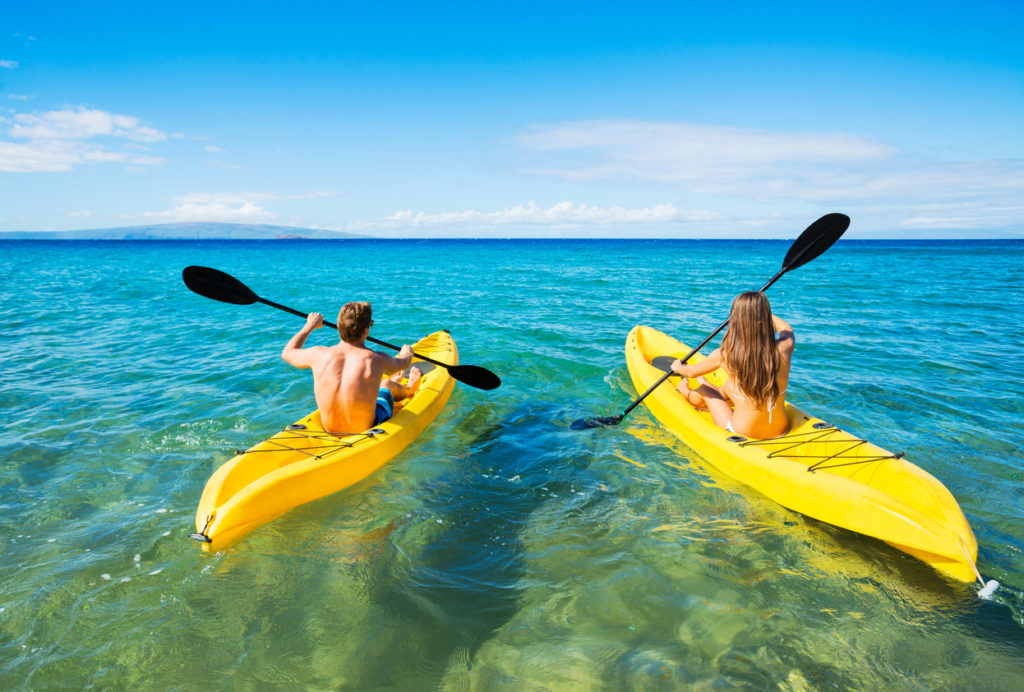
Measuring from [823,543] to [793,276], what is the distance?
76.9 ft

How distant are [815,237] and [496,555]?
5.08 metres

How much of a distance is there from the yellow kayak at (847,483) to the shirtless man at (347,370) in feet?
10.3

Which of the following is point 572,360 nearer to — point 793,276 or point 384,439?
point 384,439

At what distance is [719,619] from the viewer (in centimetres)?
310

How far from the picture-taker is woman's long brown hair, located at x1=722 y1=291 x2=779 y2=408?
428cm

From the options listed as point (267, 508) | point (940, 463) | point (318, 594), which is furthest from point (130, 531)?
point (940, 463)

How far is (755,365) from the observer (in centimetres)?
434

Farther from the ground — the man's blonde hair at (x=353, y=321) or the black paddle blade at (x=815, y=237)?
the black paddle blade at (x=815, y=237)

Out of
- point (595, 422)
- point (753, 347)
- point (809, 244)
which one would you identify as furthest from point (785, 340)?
point (595, 422)

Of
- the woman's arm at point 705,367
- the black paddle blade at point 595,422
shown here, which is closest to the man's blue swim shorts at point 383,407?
the black paddle blade at point 595,422

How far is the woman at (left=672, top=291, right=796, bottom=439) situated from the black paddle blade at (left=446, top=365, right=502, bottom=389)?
2420 mm

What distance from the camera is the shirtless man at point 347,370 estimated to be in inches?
177

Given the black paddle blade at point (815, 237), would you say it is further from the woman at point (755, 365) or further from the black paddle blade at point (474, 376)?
the black paddle blade at point (474, 376)

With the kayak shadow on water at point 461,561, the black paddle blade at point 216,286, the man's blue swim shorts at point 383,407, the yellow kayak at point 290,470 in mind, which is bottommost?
the kayak shadow on water at point 461,561
